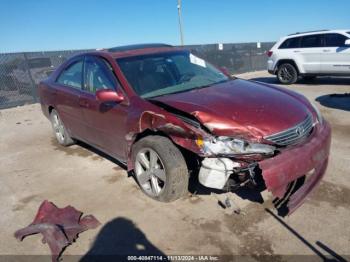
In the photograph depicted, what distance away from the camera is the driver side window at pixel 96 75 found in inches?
158

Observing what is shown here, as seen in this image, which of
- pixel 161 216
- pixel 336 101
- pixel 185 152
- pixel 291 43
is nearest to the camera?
pixel 161 216

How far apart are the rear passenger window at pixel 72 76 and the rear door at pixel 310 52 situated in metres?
8.47

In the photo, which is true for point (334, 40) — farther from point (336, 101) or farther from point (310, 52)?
point (336, 101)

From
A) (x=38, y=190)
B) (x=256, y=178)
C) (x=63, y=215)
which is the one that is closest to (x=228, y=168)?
(x=256, y=178)

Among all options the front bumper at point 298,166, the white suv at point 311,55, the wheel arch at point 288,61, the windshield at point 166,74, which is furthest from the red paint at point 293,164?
the wheel arch at point 288,61

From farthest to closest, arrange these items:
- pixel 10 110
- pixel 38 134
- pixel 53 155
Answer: pixel 10 110 < pixel 38 134 < pixel 53 155

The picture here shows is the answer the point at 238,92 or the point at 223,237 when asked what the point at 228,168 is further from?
the point at 238,92

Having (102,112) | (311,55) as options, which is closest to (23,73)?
(102,112)

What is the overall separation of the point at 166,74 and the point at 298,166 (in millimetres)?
2025

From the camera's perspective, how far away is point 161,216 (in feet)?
11.0

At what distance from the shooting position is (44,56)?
12281mm

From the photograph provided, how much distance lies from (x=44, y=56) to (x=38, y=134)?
6.04 m

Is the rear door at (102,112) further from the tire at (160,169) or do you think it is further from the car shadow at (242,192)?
the car shadow at (242,192)

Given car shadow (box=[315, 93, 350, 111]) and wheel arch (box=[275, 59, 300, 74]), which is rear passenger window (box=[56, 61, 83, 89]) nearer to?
car shadow (box=[315, 93, 350, 111])
